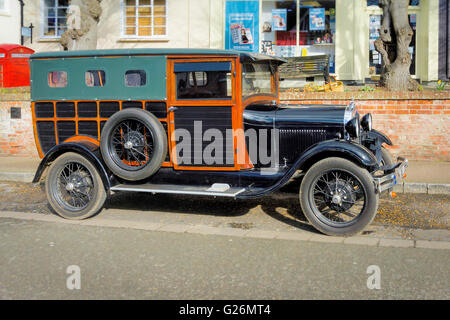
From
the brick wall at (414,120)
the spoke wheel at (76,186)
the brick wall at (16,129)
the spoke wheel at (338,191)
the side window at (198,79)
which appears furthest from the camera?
the brick wall at (16,129)

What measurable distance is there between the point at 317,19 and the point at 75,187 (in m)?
13.5

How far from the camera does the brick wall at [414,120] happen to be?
1018cm

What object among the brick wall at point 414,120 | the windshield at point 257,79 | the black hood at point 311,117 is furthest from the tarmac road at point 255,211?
the brick wall at point 414,120

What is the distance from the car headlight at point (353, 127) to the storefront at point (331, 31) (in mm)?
12093

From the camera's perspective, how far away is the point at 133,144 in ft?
21.7

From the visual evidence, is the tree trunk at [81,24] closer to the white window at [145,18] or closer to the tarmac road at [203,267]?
the white window at [145,18]

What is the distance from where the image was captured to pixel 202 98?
6.53 metres

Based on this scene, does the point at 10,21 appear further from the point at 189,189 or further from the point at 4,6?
the point at 189,189

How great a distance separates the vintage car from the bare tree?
496cm

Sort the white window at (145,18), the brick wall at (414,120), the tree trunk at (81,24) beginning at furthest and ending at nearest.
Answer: the white window at (145,18)
the tree trunk at (81,24)
the brick wall at (414,120)

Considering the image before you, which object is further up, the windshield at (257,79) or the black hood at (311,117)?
the windshield at (257,79)

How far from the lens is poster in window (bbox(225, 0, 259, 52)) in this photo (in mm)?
18375

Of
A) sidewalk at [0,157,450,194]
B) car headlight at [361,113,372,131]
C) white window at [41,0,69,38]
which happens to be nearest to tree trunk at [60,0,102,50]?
sidewalk at [0,157,450,194]
